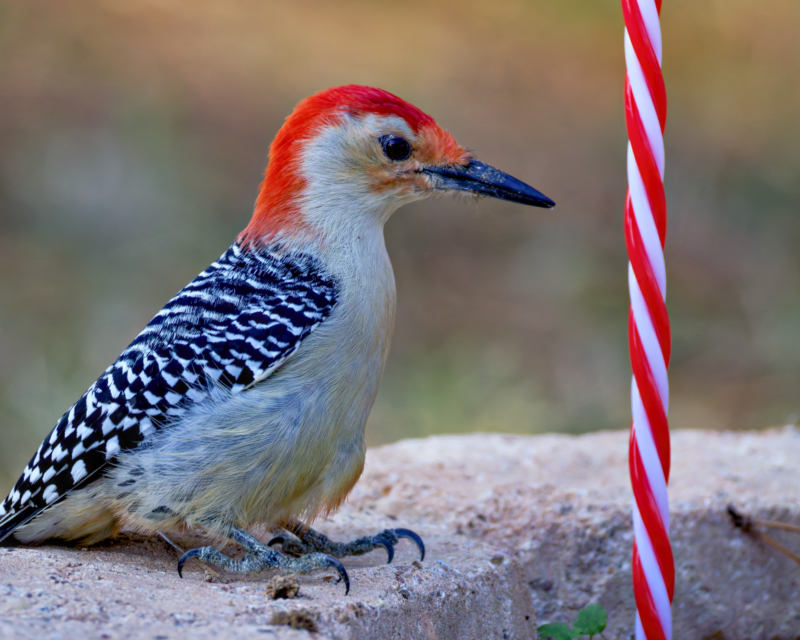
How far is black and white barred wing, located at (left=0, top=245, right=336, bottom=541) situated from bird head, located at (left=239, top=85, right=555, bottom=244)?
0.57 feet

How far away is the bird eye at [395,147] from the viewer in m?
2.65

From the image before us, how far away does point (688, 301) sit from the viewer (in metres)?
7.72

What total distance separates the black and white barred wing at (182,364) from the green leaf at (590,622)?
3.74ft

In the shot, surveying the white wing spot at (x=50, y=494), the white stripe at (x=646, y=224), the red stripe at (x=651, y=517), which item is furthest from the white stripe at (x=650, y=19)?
the white wing spot at (x=50, y=494)

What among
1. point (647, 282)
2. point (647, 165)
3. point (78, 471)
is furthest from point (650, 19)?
point (78, 471)

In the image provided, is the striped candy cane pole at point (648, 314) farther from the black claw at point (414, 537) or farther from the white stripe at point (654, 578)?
the black claw at point (414, 537)

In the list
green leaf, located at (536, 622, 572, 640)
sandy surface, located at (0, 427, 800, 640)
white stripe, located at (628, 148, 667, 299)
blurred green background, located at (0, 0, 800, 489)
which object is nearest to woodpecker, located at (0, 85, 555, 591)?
sandy surface, located at (0, 427, 800, 640)

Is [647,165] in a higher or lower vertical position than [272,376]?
higher

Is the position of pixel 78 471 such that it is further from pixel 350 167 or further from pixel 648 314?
pixel 648 314

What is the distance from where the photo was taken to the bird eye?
265 cm

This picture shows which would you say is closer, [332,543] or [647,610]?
[647,610]

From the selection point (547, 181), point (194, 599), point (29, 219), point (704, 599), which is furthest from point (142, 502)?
point (547, 181)

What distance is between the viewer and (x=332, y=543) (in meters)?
2.75

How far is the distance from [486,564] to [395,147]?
52.8 inches
